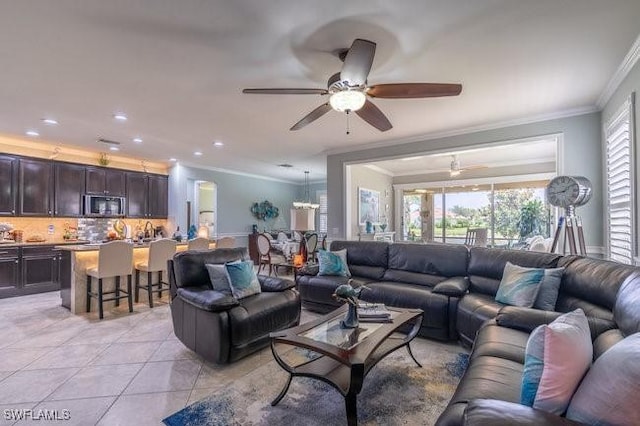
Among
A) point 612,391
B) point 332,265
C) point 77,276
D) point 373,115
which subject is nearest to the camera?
point 612,391

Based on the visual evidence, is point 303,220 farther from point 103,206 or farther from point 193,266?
point 103,206

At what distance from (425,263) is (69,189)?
6.47 meters

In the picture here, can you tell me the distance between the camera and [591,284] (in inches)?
98.7

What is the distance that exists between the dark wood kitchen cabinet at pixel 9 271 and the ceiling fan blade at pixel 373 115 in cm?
599

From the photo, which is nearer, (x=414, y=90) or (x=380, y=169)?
(x=414, y=90)

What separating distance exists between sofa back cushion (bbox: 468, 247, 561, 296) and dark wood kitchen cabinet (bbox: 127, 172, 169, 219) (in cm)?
662

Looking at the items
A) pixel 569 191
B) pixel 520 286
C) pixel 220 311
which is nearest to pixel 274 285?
pixel 220 311

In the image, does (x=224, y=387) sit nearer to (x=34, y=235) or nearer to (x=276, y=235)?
(x=34, y=235)

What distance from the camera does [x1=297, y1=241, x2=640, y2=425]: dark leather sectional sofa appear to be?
4.73 feet

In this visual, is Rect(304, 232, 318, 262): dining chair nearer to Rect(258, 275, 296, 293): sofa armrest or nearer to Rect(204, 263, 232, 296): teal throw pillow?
Rect(258, 275, 296, 293): sofa armrest

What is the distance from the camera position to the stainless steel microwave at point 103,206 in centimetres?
616

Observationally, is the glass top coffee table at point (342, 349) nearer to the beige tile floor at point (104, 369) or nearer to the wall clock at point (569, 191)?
the beige tile floor at point (104, 369)

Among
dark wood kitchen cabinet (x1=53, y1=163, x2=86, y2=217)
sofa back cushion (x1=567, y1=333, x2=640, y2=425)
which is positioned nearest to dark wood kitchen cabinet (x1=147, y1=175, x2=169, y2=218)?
dark wood kitchen cabinet (x1=53, y1=163, x2=86, y2=217)

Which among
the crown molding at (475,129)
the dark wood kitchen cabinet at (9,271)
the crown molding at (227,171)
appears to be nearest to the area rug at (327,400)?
the crown molding at (475,129)
